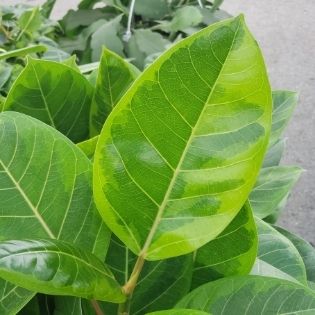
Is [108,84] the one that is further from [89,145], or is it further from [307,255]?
[307,255]

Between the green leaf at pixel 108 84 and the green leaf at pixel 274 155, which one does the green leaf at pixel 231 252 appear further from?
the green leaf at pixel 274 155

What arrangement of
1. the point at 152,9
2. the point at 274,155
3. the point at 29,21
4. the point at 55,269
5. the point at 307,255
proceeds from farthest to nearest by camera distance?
the point at 152,9
the point at 29,21
the point at 274,155
the point at 307,255
the point at 55,269

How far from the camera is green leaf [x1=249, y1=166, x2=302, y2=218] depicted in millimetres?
521

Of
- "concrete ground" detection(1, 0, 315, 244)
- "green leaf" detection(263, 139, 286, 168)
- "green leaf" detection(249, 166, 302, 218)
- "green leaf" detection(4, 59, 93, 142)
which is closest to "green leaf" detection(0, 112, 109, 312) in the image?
"green leaf" detection(4, 59, 93, 142)

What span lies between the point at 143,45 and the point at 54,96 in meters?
0.66

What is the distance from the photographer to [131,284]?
30 cm

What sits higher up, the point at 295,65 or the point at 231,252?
the point at 231,252

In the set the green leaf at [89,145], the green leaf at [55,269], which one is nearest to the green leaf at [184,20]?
the green leaf at [89,145]

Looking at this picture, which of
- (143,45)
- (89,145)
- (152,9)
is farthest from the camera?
(152,9)

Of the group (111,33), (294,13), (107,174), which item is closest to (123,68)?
(107,174)

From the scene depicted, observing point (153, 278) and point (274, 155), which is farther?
point (274, 155)

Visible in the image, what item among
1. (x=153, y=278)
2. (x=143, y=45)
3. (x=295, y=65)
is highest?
(x=153, y=278)

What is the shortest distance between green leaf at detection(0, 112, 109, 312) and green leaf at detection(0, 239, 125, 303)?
31 millimetres

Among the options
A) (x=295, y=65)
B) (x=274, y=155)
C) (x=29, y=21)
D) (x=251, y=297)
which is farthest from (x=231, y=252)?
(x=295, y=65)
